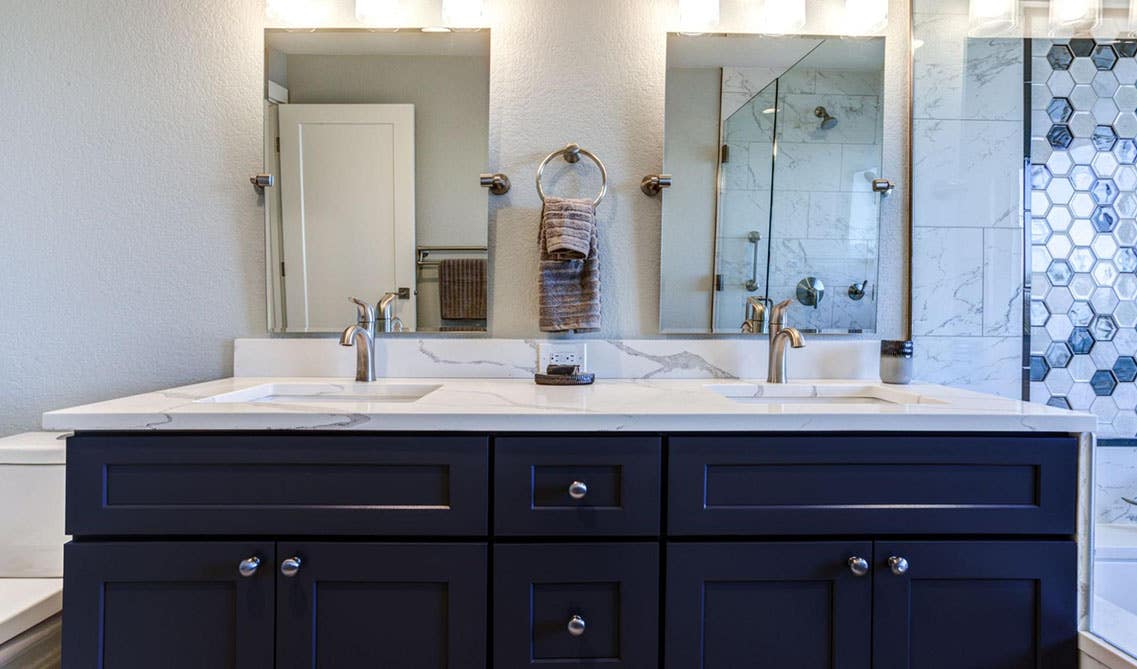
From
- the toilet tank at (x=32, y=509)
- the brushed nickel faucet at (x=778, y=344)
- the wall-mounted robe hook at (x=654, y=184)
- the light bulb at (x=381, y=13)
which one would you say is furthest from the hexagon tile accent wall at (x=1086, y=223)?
the toilet tank at (x=32, y=509)

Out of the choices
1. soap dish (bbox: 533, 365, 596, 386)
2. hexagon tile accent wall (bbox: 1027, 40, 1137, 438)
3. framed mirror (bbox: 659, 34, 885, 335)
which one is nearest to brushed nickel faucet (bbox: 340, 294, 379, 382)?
soap dish (bbox: 533, 365, 596, 386)

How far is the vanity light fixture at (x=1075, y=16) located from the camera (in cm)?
150

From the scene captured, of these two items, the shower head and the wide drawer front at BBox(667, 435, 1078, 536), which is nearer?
the wide drawer front at BBox(667, 435, 1078, 536)

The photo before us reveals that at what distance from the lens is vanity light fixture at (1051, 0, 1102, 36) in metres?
1.50

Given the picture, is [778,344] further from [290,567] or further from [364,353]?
[290,567]

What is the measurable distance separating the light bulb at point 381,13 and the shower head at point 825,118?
42.4 inches

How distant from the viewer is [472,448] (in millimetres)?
984

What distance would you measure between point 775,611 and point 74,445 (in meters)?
1.17

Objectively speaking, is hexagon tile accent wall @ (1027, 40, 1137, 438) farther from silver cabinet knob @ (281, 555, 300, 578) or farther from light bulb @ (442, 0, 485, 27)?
silver cabinet knob @ (281, 555, 300, 578)

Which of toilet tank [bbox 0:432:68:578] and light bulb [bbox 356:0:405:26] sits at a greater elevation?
light bulb [bbox 356:0:405:26]

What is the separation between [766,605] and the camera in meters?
0.99

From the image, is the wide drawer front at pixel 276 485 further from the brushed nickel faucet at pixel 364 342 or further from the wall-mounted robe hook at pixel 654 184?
the wall-mounted robe hook at pixel 654 184

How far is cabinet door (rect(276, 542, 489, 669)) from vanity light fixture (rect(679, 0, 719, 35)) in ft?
4.34

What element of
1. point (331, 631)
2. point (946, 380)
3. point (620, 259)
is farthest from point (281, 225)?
point (946, 380)
